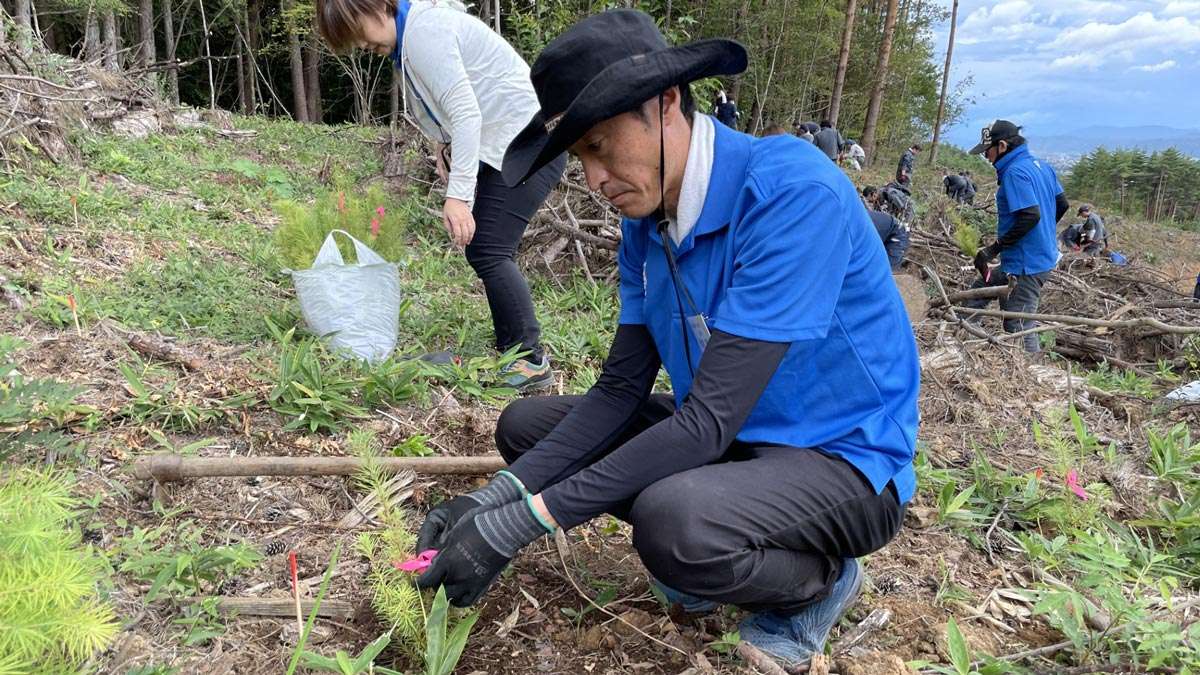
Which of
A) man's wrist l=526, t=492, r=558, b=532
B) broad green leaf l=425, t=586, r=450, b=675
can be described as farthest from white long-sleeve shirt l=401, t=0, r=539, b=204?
broad green leaf l=425, t=586, r=450, b=675

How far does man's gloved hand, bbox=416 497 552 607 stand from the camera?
59.7 inches

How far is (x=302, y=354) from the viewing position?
8.67 ft

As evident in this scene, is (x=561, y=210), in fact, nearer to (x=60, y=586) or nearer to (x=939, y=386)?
(x=939, y=386)

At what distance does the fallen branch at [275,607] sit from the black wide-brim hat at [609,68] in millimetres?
1119

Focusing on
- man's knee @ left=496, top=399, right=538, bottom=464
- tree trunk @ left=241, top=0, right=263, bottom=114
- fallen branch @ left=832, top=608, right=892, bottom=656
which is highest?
tree trunk @ left=241, top=0, right=263, bottom=114

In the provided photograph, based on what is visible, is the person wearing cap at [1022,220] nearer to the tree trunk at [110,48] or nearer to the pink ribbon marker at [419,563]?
the pink ribbon marker at [419,563]

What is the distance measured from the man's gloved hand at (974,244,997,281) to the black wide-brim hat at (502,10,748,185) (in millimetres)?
4888

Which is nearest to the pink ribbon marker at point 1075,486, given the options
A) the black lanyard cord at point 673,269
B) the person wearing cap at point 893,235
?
the black lanyard cord at point 673,269

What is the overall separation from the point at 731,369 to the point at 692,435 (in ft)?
0.52

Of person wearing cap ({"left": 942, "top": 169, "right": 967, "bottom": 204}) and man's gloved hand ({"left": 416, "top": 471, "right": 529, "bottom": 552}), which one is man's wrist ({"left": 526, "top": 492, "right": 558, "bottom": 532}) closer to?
man's gloved hand ({"left": 416, "top": 471, "right": 529, "bottom": 552})

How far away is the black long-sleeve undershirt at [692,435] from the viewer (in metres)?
1.48

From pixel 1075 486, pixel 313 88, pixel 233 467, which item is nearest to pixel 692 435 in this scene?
pixel 233 467

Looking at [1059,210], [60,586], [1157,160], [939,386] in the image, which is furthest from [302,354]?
[1157,160]

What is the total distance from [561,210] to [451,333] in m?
1.99
